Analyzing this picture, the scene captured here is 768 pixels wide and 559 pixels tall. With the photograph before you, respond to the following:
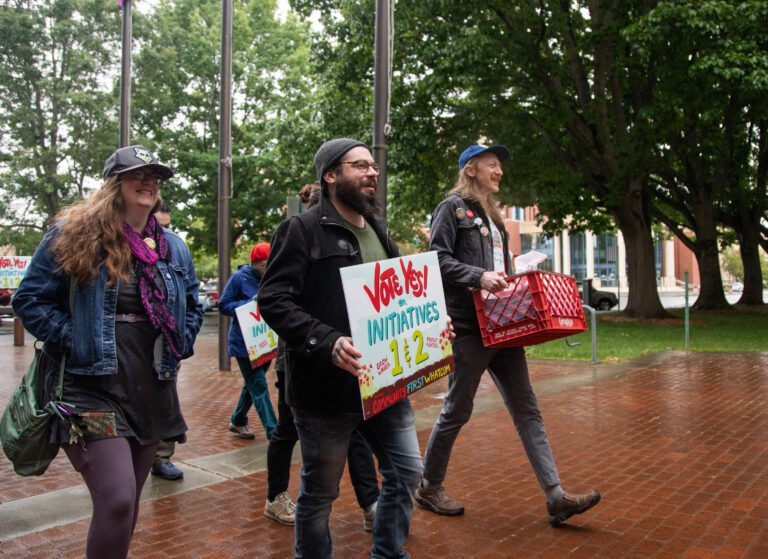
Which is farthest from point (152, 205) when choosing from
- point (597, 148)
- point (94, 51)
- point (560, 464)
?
point (94, 51)

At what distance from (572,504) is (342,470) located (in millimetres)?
1615

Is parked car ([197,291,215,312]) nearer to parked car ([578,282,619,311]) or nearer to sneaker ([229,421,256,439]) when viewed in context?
parked car ([578,282,619,311])

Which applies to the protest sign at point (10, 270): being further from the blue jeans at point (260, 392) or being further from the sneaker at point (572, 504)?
the sneaker at point (572, 504)

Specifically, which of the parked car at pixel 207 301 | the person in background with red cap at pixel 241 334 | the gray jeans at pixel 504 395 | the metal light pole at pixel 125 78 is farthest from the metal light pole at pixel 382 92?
the parked car at pixel 207 301

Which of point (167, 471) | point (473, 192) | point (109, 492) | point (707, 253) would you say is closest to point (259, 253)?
point (167, 471)

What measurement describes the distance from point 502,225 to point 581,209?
21.5m

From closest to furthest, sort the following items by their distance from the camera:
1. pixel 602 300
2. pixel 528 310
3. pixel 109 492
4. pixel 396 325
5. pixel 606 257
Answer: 1. pixel 109 492
2. pixel 396 325
3. pixel 528 310
4. pixel 602 300
5. pixel 606 257

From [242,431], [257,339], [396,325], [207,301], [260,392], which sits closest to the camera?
[396,325]

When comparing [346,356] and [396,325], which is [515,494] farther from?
[346,356]

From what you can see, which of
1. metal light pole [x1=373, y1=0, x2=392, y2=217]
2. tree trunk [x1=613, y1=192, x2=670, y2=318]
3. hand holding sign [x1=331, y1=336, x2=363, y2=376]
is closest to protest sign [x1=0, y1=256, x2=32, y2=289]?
metal light pole [x1=373, y1=0, x2=392, y2=217]

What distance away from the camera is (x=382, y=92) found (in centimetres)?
753

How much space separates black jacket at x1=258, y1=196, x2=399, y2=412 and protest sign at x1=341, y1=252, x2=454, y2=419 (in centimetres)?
11

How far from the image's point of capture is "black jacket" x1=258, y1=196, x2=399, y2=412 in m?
2.70

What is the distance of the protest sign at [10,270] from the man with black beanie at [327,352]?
12.1m
